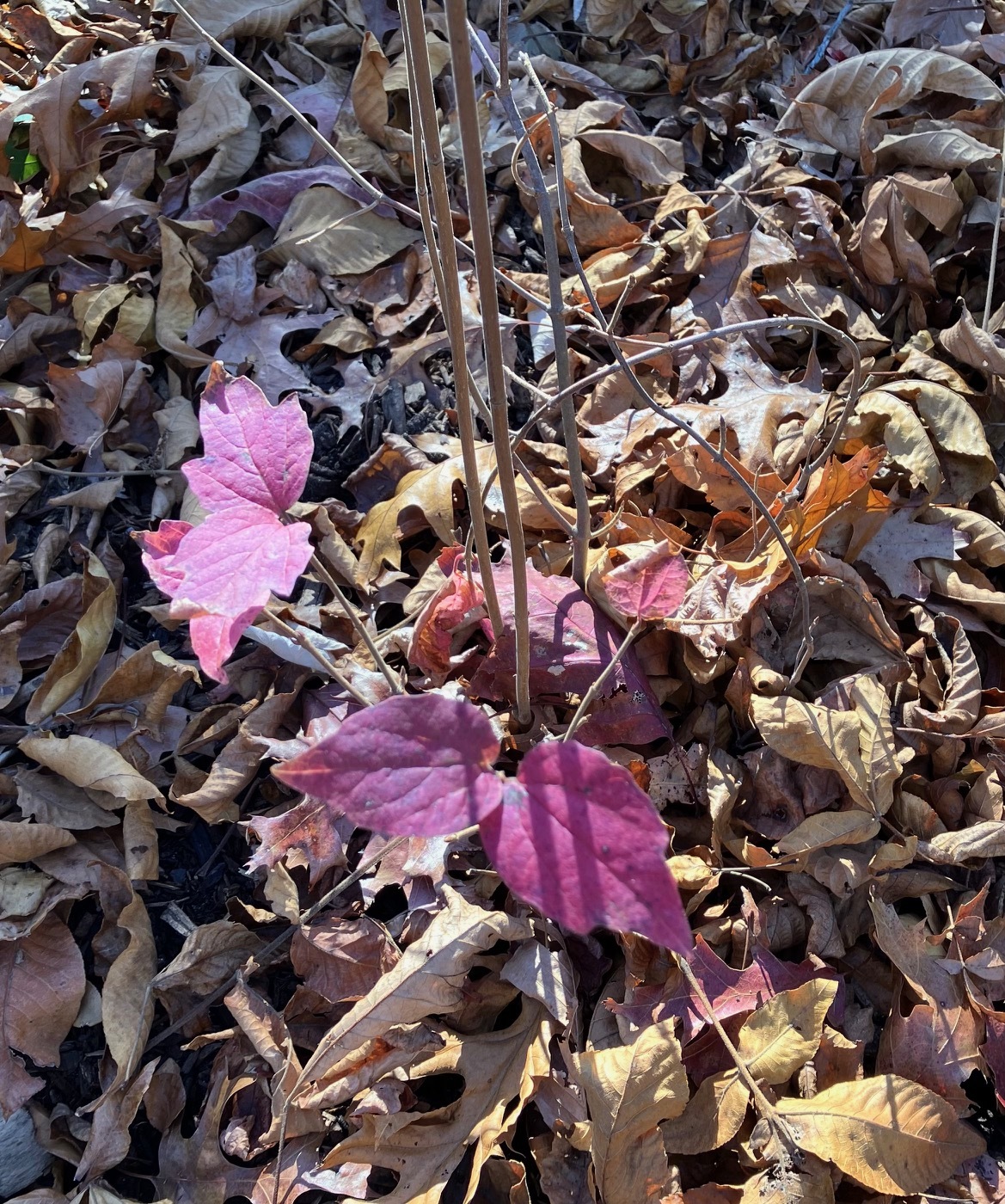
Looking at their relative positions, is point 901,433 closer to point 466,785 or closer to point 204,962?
point 466,785

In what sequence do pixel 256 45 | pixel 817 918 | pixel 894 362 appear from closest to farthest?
1. pixel 817 918
2. pixel 894 362
3. pixel 256 45

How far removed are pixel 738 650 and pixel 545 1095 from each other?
0.69m

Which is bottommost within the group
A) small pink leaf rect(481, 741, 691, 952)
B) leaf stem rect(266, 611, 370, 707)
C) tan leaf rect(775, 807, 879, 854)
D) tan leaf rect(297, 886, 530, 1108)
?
tan leaf rect(297, 886, 530, 1108)

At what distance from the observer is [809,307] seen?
1.66 metres

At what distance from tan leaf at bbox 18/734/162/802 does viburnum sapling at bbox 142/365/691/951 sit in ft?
2.07

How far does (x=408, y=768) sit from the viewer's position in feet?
2.15

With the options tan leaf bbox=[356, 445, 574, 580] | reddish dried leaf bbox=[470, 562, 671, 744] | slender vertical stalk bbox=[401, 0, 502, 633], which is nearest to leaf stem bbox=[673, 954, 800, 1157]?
reddish dried leaf bbox=[470, 562, 671, 744]

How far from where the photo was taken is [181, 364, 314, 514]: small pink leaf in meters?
0.85

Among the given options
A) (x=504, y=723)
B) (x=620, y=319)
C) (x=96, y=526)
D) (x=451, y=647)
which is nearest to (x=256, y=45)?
(x=620, y=319)

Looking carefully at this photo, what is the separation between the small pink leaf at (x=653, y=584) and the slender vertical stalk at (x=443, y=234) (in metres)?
0.18

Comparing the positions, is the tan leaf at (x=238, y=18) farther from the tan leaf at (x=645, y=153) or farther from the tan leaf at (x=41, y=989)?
the tan leaf at (x=41, y=989)

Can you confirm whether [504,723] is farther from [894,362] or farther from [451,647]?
[894,362]

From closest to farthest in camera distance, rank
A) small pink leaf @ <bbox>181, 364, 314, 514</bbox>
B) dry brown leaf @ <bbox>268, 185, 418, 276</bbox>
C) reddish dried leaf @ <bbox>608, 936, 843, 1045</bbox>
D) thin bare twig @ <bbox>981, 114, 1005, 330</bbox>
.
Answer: small pink leaf @ <bbox>181, 364, 314, 514</bbox>, reddish dried leaf @ <bbox>608, 936, 843, 1045</bbox>, thin bare twig @ <bbox>981, 114, 1005, 330</bbox>, dry brown leaf @ <bbox>268, 185, 418, 276</bbox>

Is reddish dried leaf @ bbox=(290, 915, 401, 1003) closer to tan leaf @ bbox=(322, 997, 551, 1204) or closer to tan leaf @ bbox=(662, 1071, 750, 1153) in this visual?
tan leaf @ bbox=(322, 997, 551, 1204)
